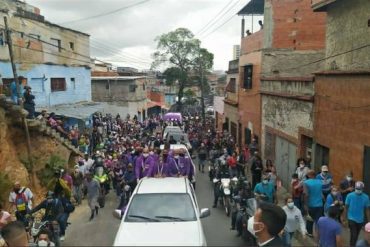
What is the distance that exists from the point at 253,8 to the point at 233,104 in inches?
279

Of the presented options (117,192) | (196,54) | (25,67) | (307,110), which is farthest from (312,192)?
(196,54)

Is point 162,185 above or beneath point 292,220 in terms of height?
above

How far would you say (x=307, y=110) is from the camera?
56.3 feet

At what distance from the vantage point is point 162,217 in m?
8.97

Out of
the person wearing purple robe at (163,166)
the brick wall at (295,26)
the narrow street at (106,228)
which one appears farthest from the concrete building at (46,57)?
the brick wall at (295,26)

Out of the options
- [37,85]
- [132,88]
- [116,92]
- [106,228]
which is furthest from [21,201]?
[132,88]

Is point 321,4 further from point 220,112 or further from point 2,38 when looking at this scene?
point 220,112

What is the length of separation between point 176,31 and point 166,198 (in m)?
44.5

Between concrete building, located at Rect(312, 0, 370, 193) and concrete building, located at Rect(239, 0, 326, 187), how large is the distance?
8.71 ft

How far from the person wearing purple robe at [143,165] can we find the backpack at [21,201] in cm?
399

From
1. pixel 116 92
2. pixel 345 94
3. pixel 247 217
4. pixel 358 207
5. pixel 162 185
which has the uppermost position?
pixel 345 94

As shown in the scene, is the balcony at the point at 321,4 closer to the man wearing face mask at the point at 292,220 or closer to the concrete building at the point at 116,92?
the man wearing face mask at the point at 292,220

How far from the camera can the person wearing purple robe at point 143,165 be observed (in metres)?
14.3

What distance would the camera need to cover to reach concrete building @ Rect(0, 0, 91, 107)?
2453 centimetres
